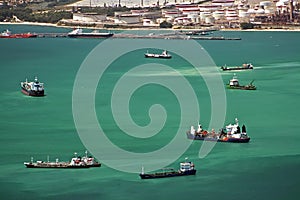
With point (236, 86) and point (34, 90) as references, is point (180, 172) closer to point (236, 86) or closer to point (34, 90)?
point (34, 90)

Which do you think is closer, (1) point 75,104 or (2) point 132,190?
(2) point 132,190

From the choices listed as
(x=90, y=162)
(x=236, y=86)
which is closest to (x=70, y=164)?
(x=90, y=162)

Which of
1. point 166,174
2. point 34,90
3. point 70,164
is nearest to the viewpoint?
point 166,174

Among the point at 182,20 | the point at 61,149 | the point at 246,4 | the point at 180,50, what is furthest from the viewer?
the point at 246,4

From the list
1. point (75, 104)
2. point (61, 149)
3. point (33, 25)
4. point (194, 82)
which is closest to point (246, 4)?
point (33, 25)

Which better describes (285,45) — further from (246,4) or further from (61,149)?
(61,149)

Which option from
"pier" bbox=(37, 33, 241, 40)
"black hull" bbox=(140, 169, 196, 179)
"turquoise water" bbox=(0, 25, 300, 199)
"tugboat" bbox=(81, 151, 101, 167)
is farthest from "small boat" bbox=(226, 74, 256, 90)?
"pier" bbox=(37, 33, 241, 40)
